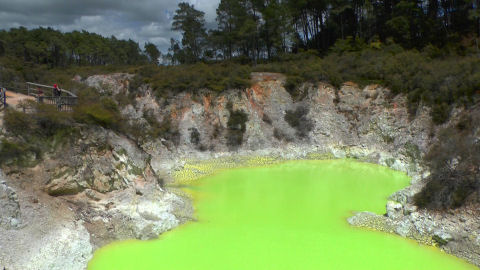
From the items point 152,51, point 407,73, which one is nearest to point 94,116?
point 407,73

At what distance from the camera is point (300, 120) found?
116 ft

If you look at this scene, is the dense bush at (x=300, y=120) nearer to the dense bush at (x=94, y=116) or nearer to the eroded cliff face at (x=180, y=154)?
the eroded cliff face at (x=180, y=154)

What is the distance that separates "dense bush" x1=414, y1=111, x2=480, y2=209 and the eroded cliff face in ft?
2.60

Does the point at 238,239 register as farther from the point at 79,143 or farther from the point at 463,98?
the point at 463,98

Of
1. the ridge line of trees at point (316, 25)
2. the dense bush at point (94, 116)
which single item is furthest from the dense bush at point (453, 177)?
the ridge line of trees at point (316, 25)

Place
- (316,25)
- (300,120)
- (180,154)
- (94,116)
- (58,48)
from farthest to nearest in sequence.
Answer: (58,48) < (316,25) < (300,120) < (180,154) < (94,116)

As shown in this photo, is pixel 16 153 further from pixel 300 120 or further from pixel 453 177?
pixel 300 120

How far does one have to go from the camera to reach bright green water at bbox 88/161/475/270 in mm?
12703

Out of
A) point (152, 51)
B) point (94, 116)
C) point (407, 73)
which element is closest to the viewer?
point (94, 116)

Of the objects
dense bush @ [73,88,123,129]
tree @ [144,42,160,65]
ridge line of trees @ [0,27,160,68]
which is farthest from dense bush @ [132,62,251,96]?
tree @ [144,42,160,65]

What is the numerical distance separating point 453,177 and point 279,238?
8.26 metres

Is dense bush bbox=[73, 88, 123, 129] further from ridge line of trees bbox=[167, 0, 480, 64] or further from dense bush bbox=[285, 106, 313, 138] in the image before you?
ridge line of trees bbox=[167, 0, 480, 64]

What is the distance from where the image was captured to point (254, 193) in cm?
2156

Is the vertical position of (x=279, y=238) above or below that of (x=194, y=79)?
below
